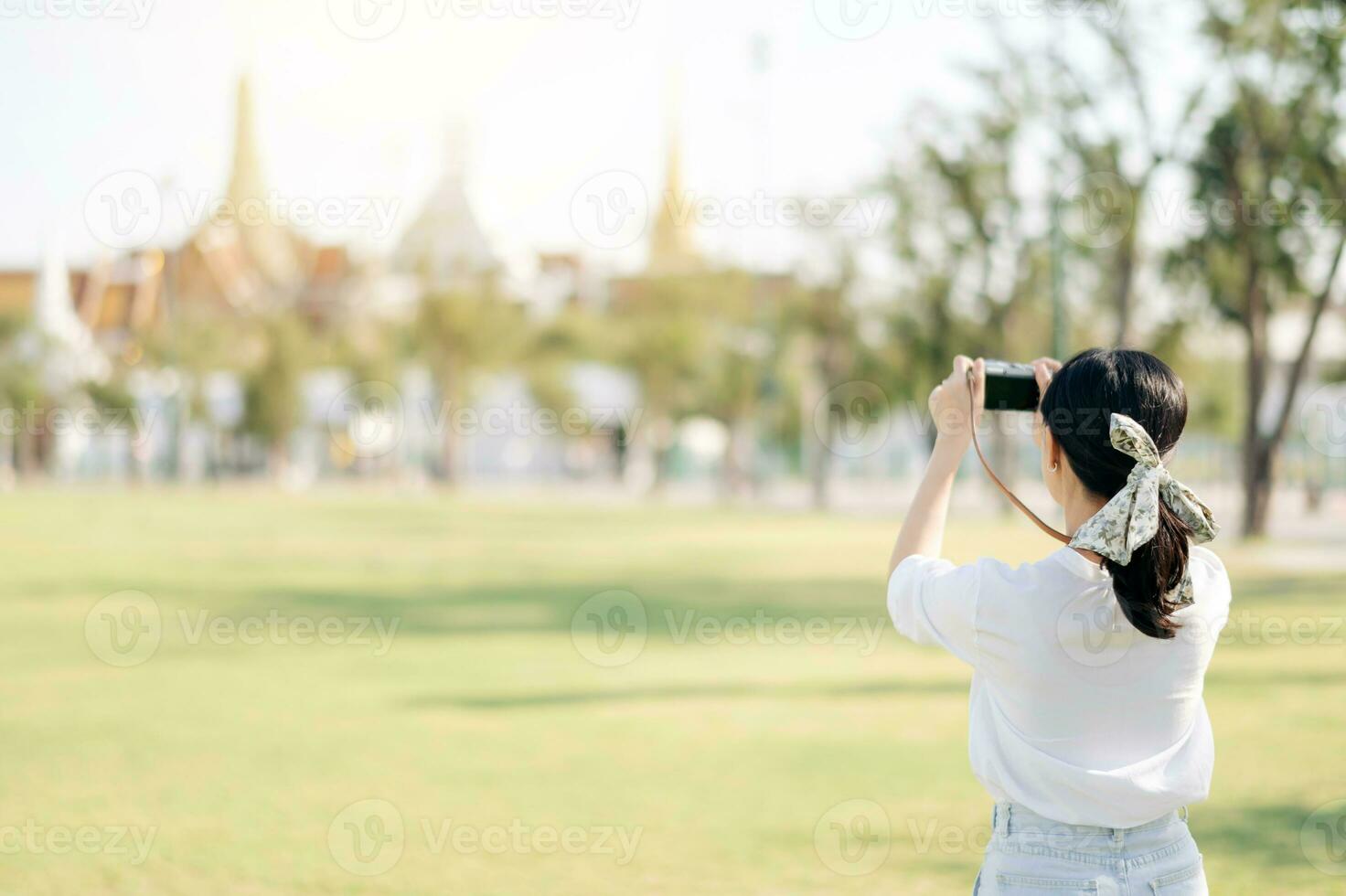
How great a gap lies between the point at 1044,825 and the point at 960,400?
2.19 ft

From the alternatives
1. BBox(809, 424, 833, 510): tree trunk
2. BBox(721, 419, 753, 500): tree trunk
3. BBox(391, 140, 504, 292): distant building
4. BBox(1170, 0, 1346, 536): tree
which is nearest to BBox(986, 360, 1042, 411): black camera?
BBox(1170, 0, 1346, 536): tree

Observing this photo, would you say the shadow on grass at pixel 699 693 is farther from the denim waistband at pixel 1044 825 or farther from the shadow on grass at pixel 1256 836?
the denim waistband at pixel 1044 825

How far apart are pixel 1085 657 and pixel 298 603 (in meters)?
13.9

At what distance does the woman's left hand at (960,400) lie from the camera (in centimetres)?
234

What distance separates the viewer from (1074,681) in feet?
6.95

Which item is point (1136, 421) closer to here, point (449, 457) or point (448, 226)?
point (449, 457)

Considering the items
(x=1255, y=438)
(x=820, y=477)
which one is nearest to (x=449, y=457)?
(x=820, y=477)

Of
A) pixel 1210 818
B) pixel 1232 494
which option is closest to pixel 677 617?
pixel 1210 818

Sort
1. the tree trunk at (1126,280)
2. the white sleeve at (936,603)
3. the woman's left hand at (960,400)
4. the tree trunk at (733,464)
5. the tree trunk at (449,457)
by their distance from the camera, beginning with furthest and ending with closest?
the tree trunk at (449,457), the tree trunk at (733,464), the tree trunk at (1126,280), the woman's left hand at (960,400), the white sleeve at (936,603)

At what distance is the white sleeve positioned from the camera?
213 cm

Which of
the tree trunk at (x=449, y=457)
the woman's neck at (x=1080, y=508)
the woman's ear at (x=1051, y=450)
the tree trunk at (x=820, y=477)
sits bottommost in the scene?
the tree trunk at (x=449, y=457)

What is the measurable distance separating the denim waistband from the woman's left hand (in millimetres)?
583

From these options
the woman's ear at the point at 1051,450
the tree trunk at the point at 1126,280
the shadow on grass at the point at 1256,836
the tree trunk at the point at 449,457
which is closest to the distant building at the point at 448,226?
the tree trunk at the point at 449,457

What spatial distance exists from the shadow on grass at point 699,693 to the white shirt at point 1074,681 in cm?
707
